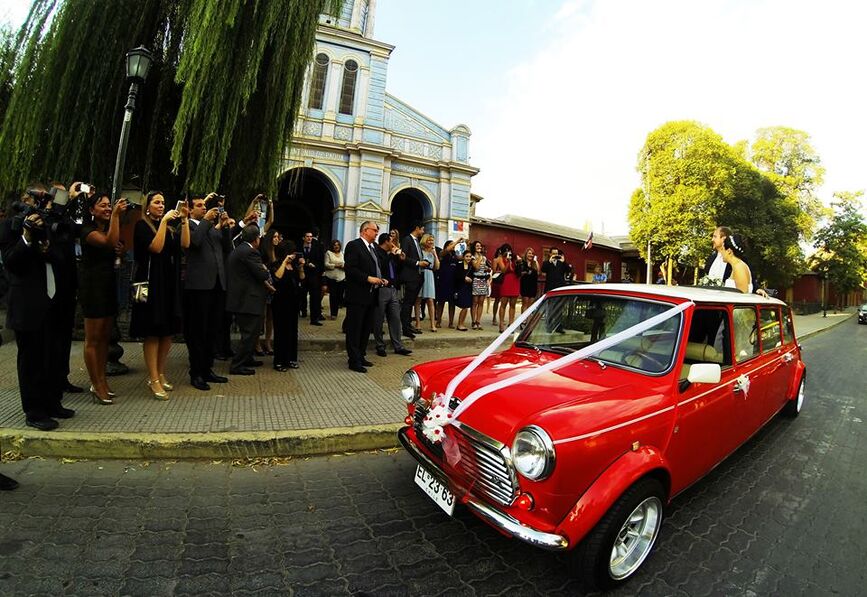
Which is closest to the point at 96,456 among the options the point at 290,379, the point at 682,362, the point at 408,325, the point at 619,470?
the point at 290,379

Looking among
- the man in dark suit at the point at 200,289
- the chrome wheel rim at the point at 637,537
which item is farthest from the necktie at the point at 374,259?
the chrome wheel rim at the point at 637,537

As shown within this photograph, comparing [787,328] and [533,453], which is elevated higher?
[787,328]

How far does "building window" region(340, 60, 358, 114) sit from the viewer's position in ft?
58.8

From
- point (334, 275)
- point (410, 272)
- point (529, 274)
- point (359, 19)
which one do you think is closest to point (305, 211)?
point (359, 19)

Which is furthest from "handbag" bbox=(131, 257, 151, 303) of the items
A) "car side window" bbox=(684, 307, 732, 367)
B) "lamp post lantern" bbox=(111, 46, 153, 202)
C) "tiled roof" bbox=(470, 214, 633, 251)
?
"tiled roof" bbox=(470, 214, 633, 251)

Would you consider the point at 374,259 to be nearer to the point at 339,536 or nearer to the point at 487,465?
the point at 339,536

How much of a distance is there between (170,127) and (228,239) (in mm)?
2681

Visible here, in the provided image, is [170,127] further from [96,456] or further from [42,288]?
[96,456]

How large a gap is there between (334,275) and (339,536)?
7887 mm

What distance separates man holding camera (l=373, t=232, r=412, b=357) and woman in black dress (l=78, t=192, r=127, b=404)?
129 inches

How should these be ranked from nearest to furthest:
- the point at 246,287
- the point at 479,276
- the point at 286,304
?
the point at 246,287
the point at 286,304
the point at 479,276

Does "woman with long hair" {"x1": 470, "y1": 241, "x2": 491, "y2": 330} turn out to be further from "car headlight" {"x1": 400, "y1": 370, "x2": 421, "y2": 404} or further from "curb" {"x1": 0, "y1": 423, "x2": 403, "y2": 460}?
"car headlight" {"x1": 400, "y1": 370, "x2": 421, "y2": 404}

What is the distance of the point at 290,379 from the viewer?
5457 millimetres

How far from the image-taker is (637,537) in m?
2.38
